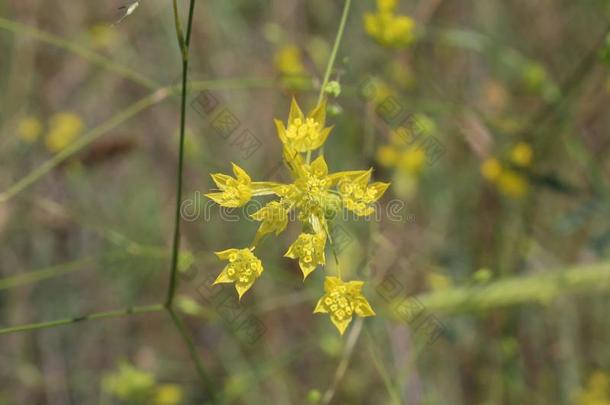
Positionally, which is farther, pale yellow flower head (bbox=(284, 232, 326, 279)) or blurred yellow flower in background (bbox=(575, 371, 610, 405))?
blurred yellow flower in background (bbox=(575, 371, 610, 405))

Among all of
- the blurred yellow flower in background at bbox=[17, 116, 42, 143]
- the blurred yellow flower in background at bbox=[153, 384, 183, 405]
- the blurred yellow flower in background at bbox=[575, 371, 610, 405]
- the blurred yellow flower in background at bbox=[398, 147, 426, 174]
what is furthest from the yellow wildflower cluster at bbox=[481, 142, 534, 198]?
the blurred yellow flower in background at bbox=[17, 116, 42, 143]

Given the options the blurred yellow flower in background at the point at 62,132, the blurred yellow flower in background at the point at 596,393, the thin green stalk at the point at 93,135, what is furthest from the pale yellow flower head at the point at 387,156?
the blurred yellow flower in background at the point at 62,132

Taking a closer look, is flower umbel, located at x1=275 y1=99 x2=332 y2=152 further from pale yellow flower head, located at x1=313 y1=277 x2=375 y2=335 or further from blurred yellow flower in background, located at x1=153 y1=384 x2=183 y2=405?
blurred yellow flower in background, located at x1=153 y1=384 x2=183 y2=405

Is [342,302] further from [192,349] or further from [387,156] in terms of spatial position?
[387,156]

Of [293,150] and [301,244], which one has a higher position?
[293,150]

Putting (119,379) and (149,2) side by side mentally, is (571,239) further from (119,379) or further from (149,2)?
(149,2)

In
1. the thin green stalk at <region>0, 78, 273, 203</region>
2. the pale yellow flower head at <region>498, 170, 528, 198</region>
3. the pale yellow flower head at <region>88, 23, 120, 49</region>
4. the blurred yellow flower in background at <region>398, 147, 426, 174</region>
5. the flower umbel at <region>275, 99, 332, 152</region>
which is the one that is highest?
the pale yellow flower head at <region>88, 23, 120, 49</region>

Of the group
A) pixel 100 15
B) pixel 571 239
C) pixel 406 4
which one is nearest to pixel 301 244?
pixel 571 239
